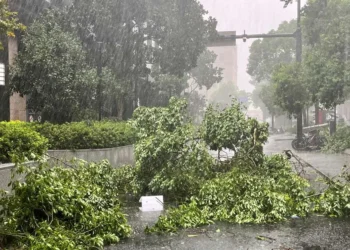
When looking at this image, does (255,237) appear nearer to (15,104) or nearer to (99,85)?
(99,85)

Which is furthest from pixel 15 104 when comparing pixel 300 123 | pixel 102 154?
pixel 300 123

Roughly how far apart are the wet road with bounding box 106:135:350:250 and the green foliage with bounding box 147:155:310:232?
0.74ft

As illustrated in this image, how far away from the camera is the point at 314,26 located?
86.3 feet

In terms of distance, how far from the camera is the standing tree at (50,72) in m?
15.9

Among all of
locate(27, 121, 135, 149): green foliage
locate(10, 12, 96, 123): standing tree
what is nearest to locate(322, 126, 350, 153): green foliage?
locate(27, 121, 135, 149): green foliage

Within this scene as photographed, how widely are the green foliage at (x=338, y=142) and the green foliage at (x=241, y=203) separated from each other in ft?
48.8

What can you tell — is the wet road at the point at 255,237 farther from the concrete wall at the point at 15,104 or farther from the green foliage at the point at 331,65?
the concrete wall at the point at 15,104

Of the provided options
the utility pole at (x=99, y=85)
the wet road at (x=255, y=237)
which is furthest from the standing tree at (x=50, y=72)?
the wet road at (x=255, y=237)

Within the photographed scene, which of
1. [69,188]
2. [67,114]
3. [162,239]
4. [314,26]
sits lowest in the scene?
[162,239]

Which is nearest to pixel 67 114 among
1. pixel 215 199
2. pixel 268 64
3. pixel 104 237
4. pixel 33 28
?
pixel 33 28

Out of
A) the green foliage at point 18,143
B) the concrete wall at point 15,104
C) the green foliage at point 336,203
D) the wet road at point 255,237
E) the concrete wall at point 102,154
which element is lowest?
the wet road at point 255,237

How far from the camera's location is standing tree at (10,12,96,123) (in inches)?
625

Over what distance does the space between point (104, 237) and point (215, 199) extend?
8.67 feet

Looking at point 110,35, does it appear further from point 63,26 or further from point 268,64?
point 268,64
